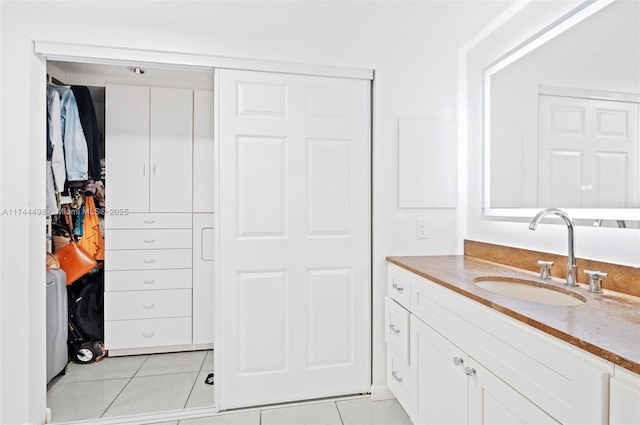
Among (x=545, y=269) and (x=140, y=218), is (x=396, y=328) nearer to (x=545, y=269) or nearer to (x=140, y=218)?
(x=545, y=269)

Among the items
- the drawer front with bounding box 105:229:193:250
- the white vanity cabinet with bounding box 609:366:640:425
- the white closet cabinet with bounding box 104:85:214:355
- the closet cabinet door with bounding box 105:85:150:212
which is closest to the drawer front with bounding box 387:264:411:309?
the white vanity cabinet with bounding box 609:366:640:425

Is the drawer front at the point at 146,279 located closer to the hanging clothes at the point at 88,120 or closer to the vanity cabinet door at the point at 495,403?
the hanging clothes at the point at 88,120

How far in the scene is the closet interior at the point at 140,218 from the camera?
2582 mm

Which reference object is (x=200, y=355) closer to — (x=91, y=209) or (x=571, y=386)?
(x=91, y=209)

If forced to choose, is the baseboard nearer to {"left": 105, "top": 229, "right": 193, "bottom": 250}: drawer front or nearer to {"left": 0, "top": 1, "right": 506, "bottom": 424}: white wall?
{"left": 0, "top": 1, "right": 506, "bottom": 424}: white wall

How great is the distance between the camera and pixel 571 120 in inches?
57.5

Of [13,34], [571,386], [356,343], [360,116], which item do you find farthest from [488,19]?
[13,34]

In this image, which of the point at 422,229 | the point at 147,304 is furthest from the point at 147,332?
the point at 422,229

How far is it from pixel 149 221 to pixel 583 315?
274 centimetres

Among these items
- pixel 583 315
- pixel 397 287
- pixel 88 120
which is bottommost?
pixel 397 287

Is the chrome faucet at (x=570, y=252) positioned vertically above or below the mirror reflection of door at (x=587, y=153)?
below

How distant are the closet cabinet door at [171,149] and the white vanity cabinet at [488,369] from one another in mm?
1964

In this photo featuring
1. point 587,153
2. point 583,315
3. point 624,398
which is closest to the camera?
point 624,398

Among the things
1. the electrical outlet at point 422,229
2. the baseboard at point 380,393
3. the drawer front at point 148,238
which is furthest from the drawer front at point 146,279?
the electrical outlet at point 422,229
